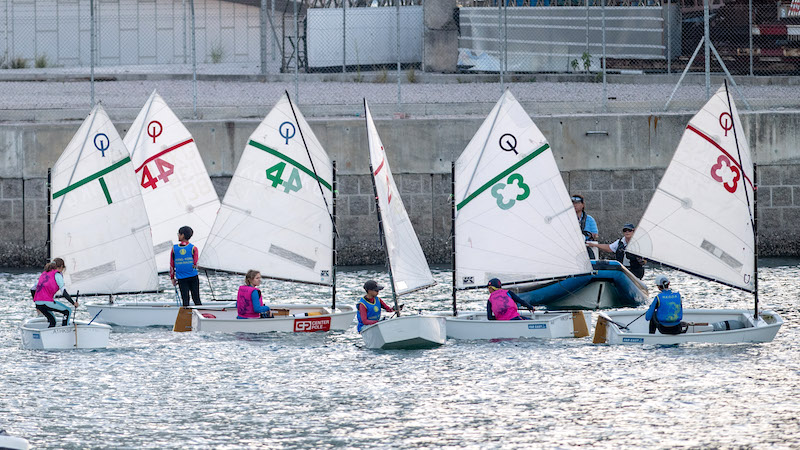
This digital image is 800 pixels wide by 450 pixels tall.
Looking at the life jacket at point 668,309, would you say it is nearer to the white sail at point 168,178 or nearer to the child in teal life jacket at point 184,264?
the child in teal life jacket at point 184,264

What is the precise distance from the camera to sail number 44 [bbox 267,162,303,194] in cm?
2089

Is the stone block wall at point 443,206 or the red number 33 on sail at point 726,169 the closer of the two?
the red number 33 on sail at point 726,169

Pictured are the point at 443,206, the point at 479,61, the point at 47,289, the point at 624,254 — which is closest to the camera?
the point at 47,289

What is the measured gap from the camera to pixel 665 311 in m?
18.0

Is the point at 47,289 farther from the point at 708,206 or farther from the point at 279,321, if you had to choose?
the point at 708,206

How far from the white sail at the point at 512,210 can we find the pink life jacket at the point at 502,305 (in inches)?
46.1

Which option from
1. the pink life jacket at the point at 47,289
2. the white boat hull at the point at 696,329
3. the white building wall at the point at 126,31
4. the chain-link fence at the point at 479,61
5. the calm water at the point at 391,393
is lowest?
the calm water at the point at 391,393

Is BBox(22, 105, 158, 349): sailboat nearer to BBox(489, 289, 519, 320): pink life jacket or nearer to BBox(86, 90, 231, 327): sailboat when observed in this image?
BBox(86, 90, 231, 327): sailboat

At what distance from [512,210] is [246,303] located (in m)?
4.43

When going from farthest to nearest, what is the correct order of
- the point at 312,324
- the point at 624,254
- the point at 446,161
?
the point at 446,161 < the point at 624,254 < the point at 312,324

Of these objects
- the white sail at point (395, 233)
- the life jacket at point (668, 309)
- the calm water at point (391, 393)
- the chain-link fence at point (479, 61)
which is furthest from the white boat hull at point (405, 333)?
the chain-link fence at point (479, 61)

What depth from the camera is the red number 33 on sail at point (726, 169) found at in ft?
64.6

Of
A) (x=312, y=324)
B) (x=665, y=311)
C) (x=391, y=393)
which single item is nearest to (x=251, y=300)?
(x=312, y=324)

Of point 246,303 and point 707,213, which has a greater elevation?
point 707,213
